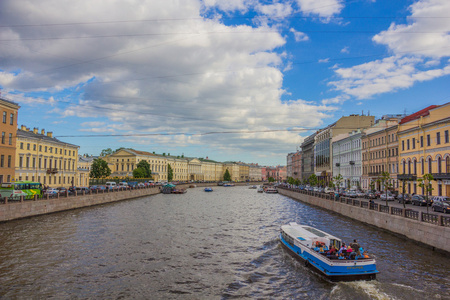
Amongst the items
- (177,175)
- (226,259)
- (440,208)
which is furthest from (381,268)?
(177,175)

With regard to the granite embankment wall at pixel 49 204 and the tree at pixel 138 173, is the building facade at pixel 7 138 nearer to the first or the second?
the granite embankment wall at pixel 49 204

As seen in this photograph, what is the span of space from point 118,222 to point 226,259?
16332mm

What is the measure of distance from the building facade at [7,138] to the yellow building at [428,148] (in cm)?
4961

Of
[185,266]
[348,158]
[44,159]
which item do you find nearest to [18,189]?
[44,159]

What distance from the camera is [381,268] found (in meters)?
16.4

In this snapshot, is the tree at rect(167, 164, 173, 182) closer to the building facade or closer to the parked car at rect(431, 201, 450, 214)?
the building facade

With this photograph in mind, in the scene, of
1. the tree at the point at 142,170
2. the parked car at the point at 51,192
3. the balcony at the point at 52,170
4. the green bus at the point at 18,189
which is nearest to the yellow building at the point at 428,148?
the parked car at the point at 51,192

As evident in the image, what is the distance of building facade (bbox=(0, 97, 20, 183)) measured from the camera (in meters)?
41.1

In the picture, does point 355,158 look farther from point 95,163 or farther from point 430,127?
point 95,163

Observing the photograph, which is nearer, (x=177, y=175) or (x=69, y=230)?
(x=69, y=230)

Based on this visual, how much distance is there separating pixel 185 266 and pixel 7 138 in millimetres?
36793

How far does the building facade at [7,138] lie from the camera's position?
4109 cm

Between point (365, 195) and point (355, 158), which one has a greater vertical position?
point (355, 158)

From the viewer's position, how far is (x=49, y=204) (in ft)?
112
